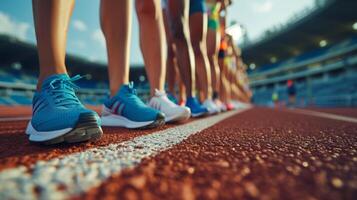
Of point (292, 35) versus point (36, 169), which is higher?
point (292, 35)

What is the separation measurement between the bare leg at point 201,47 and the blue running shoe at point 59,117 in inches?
72.7

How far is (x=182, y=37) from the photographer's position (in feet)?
6.50

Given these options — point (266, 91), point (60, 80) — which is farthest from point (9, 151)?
point (266, 91)

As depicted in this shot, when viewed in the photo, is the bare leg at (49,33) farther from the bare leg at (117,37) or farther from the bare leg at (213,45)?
the bare leg at (213,45)

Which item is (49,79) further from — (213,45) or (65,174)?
(213,45)

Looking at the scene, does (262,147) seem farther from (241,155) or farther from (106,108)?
(106,108)

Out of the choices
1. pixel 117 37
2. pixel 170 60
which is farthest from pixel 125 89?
pixel 170 60

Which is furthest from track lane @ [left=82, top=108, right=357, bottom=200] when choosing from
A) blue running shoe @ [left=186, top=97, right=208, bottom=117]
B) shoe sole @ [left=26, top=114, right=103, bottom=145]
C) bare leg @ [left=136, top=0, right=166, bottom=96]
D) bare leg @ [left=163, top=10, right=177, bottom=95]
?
bare leg @ [left=163, top=10, right=177, bottom=95]

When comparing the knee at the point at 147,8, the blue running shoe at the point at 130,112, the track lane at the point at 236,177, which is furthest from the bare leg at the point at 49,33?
the knee at the point at 147,8

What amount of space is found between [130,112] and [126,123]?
60 mm

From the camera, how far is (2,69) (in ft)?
65.4

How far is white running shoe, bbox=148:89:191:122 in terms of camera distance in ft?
4.58

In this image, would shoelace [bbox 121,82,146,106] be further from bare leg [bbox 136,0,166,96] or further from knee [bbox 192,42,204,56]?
knee [bbox 192,42,204,56]

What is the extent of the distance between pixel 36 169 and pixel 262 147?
1.92 feet
